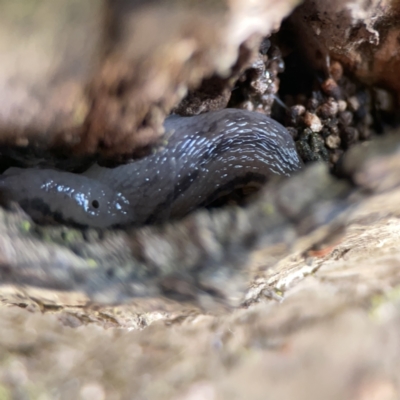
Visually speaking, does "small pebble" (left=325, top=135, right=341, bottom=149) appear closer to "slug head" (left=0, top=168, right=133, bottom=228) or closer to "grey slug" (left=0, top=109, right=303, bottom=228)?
"grey slug" (left=0, top=109, right=303, bottom=228)

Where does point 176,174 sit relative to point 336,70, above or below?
below

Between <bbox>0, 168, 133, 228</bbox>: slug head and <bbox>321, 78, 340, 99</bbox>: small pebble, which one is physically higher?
<bbox>321, 78, 340, 99</bbox>: small pebble

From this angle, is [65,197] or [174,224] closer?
[174,224]

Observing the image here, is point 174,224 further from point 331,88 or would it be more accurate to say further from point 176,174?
point 331,88

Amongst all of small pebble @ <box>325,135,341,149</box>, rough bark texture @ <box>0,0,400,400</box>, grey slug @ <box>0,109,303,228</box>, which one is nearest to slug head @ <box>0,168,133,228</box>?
grey slug @ <box>0,109,303,228</box>

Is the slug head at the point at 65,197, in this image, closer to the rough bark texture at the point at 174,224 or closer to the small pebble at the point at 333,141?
the rough bark texture at the point at 174,224

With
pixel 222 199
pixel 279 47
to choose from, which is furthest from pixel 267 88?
pixel 222 199

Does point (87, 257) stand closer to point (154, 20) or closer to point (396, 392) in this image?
point (154, 20)

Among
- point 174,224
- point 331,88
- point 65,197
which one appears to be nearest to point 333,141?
point 331,88

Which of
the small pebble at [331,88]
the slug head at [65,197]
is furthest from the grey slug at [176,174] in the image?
the small pebble at [331,88]

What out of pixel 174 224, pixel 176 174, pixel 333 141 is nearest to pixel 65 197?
pixel 176 174
